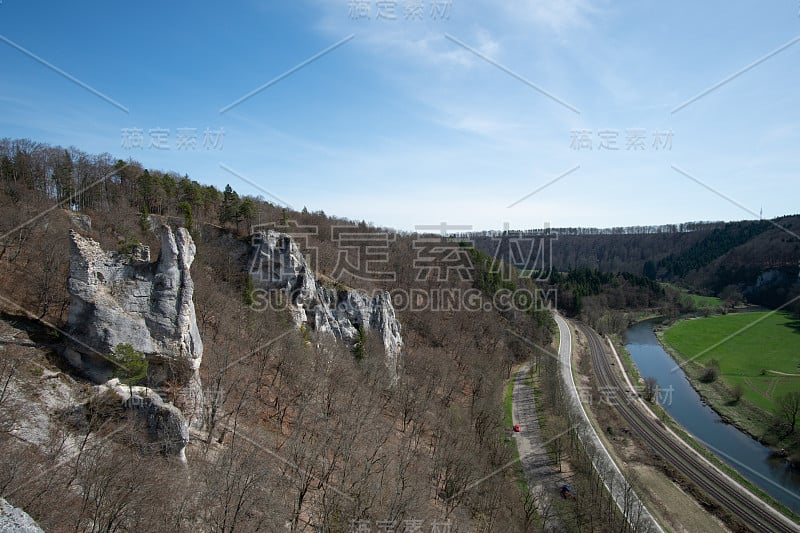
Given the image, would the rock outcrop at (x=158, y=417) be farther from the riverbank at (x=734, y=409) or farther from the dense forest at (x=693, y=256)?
the dense forest at (x=693, y=256)

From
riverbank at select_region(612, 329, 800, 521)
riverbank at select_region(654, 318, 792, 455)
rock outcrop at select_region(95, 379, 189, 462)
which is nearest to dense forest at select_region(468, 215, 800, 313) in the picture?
riverbank at select_region(612, 329, 800, 521)

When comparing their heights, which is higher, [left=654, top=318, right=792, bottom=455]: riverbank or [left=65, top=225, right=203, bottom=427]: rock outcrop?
[left=65, top=225, right=203, bottom=427]: rock outcrop

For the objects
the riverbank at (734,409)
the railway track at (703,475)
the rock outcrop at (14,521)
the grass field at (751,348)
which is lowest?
the railway track at (703,475)

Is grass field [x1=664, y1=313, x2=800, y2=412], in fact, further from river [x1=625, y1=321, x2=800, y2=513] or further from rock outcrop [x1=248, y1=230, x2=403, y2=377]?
rock outcrop [x1=248, y1=230, x2=403, y2=377]

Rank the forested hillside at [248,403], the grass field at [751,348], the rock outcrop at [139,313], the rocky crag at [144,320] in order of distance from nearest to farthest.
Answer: the forested hillside at [248,403]
the rocky crag at [144,320]
the rock outcrop at [139,313]
the grass field at [751,348]

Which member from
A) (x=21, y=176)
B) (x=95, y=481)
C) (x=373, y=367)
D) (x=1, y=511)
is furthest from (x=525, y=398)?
(x=21, y=176)

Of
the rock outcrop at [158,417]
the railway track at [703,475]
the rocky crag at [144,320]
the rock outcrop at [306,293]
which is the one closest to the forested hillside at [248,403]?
the rock outcrop at [158,417]

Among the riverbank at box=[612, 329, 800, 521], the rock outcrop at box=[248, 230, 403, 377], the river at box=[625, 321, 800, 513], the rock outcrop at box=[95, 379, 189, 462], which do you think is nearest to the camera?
the rock outcrop at box=[95, 379, 189, 462]

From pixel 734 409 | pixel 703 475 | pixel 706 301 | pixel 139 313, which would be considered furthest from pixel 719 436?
pixel 706 301
